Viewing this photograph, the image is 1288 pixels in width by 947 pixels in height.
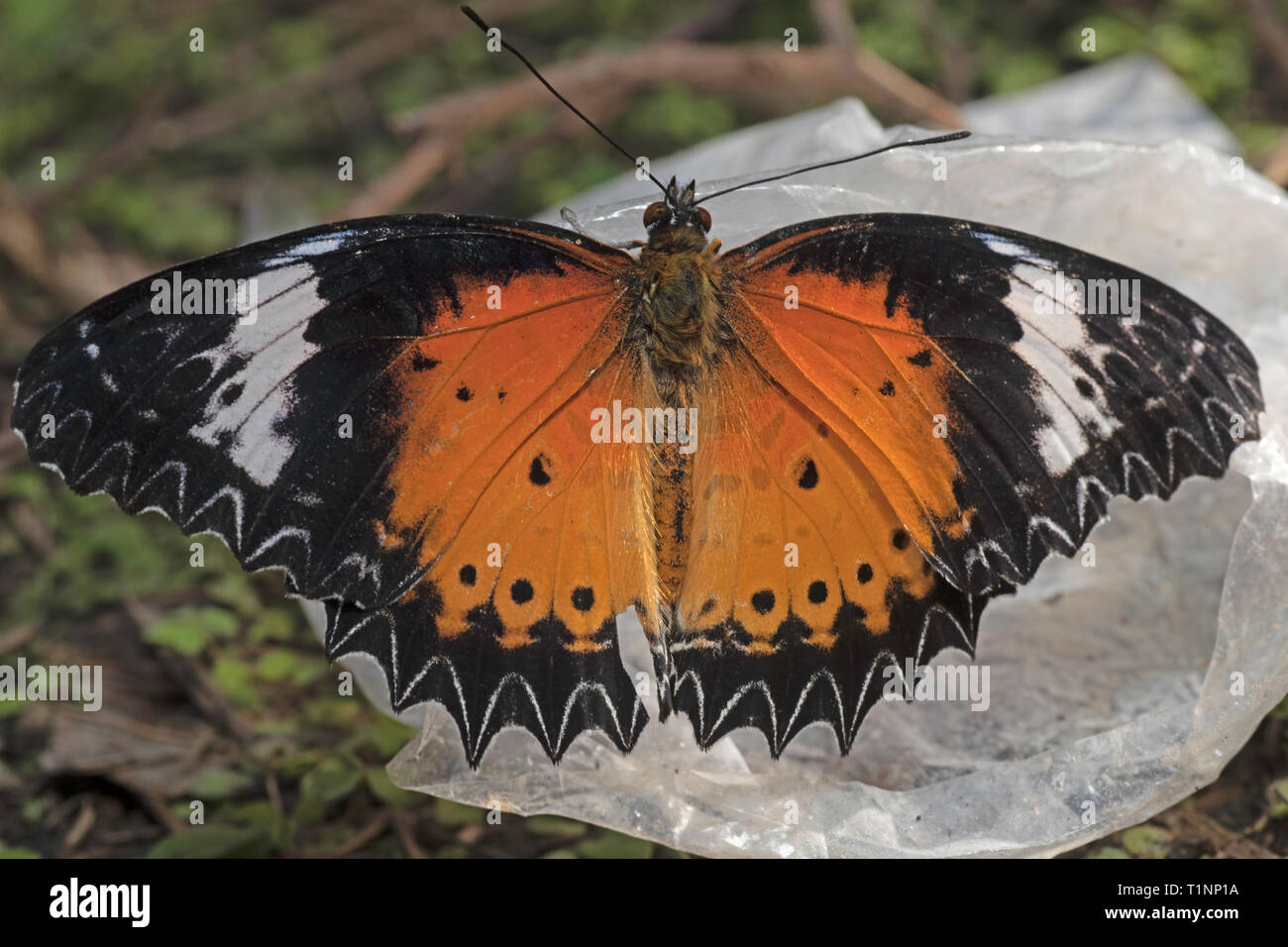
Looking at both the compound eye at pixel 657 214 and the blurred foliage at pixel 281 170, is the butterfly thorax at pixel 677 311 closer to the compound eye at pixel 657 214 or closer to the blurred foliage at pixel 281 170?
the compound eye at pixel 657 214

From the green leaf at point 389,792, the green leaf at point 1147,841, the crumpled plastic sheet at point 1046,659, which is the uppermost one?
the crumpled plastic sheet at point 1046,659

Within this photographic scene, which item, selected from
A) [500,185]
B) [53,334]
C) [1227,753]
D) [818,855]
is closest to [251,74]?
[500,185]

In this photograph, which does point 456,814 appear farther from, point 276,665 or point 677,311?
point 677,311

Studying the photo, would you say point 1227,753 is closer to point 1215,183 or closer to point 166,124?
point 1215,183

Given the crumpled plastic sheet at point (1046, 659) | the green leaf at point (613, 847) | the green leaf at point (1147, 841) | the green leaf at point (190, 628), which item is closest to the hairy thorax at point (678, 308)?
the crumpled plastic sheet at point (1046, 659)

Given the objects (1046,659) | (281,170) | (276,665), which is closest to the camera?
(1046,659)

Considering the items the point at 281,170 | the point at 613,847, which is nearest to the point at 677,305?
the point at 613,847
